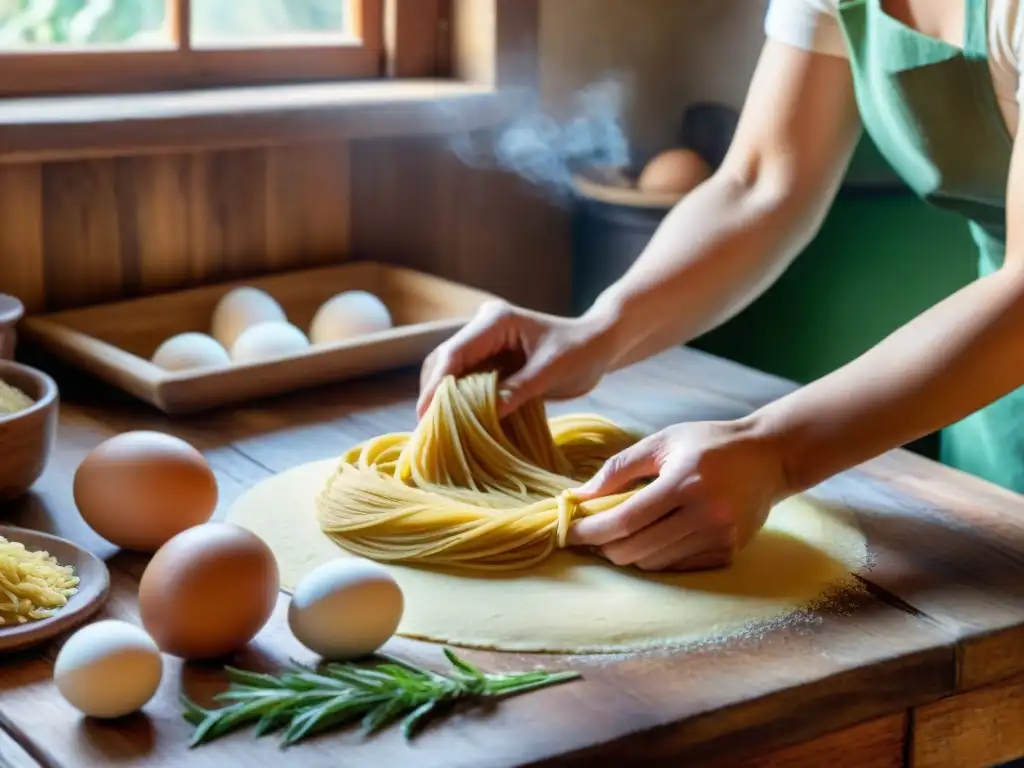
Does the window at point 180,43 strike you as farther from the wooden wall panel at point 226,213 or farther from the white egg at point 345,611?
the white egg at point 345,611

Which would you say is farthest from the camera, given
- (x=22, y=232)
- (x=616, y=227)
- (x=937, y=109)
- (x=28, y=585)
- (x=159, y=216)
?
(x=616, y=227)

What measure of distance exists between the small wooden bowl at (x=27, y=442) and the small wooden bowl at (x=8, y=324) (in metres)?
0.23

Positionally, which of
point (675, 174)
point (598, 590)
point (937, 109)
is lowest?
point (598, 590)

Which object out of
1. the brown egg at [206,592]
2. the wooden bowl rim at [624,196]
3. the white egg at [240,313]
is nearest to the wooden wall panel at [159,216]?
the white egg at [240,313]

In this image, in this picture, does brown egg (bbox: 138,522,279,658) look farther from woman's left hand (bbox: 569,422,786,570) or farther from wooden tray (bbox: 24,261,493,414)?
wooden tray (bbox: 24,261,493,414)

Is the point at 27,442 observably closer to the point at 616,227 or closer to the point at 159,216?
the point at 159,216

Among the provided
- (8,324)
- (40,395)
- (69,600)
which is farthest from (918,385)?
(8,324)

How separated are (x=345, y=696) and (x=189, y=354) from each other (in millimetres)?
789

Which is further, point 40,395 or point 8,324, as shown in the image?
point 8,324

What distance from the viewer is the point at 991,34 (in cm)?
140

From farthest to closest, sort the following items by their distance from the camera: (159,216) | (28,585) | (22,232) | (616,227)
Answer: (616,227)
(159,216)
(22,232)
(28,585)

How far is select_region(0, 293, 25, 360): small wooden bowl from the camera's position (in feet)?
5.34

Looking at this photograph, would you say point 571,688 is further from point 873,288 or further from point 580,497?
point 873,288

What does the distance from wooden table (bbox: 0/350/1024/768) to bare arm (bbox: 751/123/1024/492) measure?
115 mm
